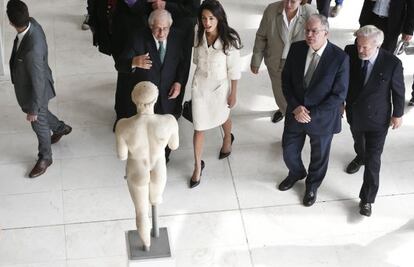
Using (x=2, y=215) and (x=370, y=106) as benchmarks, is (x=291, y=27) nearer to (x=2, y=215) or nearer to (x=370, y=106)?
(x=370, y=106)

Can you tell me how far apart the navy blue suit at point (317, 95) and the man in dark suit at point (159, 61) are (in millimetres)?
844

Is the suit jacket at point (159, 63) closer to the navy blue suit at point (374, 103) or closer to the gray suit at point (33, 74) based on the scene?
the gray suit at point (33, 74)

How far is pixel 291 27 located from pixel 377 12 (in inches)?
44.8

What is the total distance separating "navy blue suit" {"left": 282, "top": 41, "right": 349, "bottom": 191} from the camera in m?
4.70

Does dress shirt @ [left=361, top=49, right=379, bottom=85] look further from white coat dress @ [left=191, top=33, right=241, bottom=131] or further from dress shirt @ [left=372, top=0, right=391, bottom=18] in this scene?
dress shirt @ [left=372, top=0, right=391, bottom=18]

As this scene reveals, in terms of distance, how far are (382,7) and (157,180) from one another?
3270mm

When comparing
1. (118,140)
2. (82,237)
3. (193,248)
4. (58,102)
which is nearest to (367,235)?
(193,248)

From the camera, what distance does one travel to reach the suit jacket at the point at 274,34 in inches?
211

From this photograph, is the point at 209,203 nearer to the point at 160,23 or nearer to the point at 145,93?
the point at 160,23

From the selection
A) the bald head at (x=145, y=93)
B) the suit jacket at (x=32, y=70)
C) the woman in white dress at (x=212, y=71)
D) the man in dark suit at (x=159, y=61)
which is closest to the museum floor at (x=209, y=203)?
the woman in white dress at (x=212, y=71)

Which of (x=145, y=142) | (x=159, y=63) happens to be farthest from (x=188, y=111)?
(x=145, y=142)

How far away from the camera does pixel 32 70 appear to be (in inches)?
201

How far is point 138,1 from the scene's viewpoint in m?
5.43

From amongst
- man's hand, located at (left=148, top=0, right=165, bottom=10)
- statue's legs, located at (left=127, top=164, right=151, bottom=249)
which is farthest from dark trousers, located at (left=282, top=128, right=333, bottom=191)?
statue's legs, located at (left=127, top=164, right=151, bottom=249)
